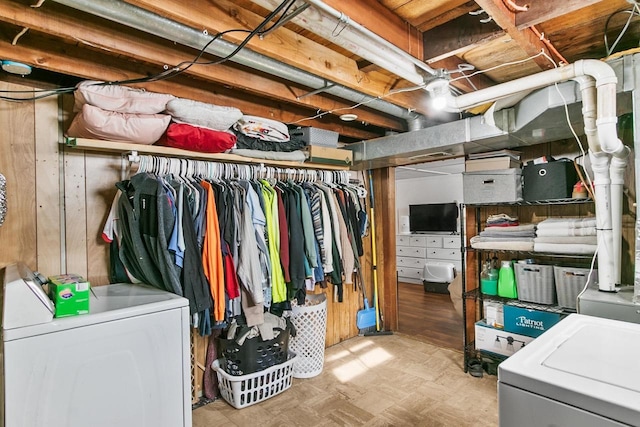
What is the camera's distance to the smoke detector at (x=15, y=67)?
165 cm

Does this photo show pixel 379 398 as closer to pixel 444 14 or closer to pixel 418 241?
pixel 444 14

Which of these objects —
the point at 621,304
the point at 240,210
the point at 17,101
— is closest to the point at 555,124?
the point at 621,304

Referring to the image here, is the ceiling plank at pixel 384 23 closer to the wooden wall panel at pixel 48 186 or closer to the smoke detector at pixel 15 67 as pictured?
the smoke detector at pixel 15 67

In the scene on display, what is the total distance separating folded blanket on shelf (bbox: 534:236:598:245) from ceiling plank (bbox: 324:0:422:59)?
158cm

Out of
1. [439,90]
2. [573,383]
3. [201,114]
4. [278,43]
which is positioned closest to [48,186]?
[201,114]

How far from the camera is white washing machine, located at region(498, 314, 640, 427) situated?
30.9 inches

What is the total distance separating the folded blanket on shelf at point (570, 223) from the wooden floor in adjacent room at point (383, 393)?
1243 mm

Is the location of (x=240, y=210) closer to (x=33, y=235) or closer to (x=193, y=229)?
(x=193, y=229)

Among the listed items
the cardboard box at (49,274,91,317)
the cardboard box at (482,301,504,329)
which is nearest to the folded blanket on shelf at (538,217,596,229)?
the cardboard box at (482,301,504,329)

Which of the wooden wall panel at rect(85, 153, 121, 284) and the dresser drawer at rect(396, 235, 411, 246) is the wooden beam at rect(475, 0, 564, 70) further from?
the dresser drawer at rect(396, 235, 411, 246)

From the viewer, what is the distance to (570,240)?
229 cm

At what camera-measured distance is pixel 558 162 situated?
237cm

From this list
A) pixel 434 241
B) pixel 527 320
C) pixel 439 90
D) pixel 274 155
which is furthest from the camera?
pixel 434 241

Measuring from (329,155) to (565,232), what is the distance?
1805 mm
